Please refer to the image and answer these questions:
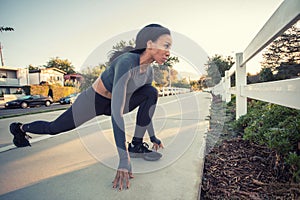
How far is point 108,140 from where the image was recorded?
1.53m

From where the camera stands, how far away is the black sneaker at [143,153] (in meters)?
1.11

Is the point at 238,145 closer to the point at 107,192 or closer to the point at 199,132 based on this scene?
the point at 199,132

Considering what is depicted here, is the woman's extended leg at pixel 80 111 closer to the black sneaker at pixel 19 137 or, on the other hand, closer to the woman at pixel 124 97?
the woman at pixel 124 97

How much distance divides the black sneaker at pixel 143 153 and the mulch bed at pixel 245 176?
0.30m

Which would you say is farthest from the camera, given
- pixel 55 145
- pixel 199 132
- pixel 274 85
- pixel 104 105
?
pixel 199 132

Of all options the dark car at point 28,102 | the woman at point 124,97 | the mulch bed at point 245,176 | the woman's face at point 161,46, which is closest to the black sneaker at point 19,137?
the woman at point 124,97

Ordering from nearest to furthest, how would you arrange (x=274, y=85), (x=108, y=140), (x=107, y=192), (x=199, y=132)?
(x=107, y=192)
(x=274, y=85)
(x=108, y=140)
(x=199, y=132)

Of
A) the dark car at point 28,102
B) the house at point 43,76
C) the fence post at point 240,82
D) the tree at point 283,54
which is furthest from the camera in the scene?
the house at point 43,76

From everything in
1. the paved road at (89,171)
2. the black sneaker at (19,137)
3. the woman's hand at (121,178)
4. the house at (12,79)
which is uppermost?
the house at (12,79)

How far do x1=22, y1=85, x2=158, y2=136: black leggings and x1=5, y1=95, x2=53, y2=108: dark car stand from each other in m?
12.6

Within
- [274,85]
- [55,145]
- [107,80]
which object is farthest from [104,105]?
[274,85]

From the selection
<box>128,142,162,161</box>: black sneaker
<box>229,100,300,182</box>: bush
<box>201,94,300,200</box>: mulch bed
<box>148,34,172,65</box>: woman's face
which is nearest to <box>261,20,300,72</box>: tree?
<box>229,100,300,182</box>: bush

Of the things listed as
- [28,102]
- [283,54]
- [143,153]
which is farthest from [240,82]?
[28,102]

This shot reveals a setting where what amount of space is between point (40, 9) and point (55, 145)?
2116mm
